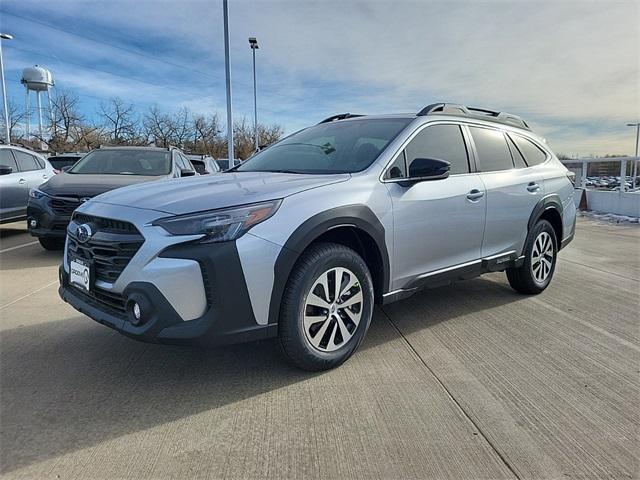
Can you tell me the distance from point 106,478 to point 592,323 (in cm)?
384

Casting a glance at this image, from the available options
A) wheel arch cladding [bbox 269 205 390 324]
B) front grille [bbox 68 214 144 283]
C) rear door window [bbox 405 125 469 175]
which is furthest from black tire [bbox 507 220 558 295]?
front grille [bbox 68 214 144 283]

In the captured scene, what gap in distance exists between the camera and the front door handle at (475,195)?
3.92 metres

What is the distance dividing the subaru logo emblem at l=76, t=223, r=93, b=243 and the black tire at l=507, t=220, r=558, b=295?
3.79 metres

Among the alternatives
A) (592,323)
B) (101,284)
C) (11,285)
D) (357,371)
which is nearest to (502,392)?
(357,371)

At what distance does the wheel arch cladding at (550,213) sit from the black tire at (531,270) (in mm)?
91

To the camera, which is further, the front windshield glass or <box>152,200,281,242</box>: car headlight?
the front windshield glass

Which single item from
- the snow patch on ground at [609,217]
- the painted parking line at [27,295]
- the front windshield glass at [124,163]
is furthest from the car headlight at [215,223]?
the snow patch on ground at [609,217]

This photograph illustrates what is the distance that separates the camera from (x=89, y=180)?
22.0ft

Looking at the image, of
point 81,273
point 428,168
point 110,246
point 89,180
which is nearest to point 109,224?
point 110,246

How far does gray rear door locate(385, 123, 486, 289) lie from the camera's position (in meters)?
3.41

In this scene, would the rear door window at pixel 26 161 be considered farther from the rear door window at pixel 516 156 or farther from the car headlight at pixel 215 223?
the rear door window at pixel 516 156

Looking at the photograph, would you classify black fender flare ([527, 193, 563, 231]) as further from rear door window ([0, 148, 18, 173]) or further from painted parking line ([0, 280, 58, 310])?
rear door window ([0, 148, 18, 173])

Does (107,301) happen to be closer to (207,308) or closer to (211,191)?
(207,308)

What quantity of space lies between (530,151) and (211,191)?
3.57m
